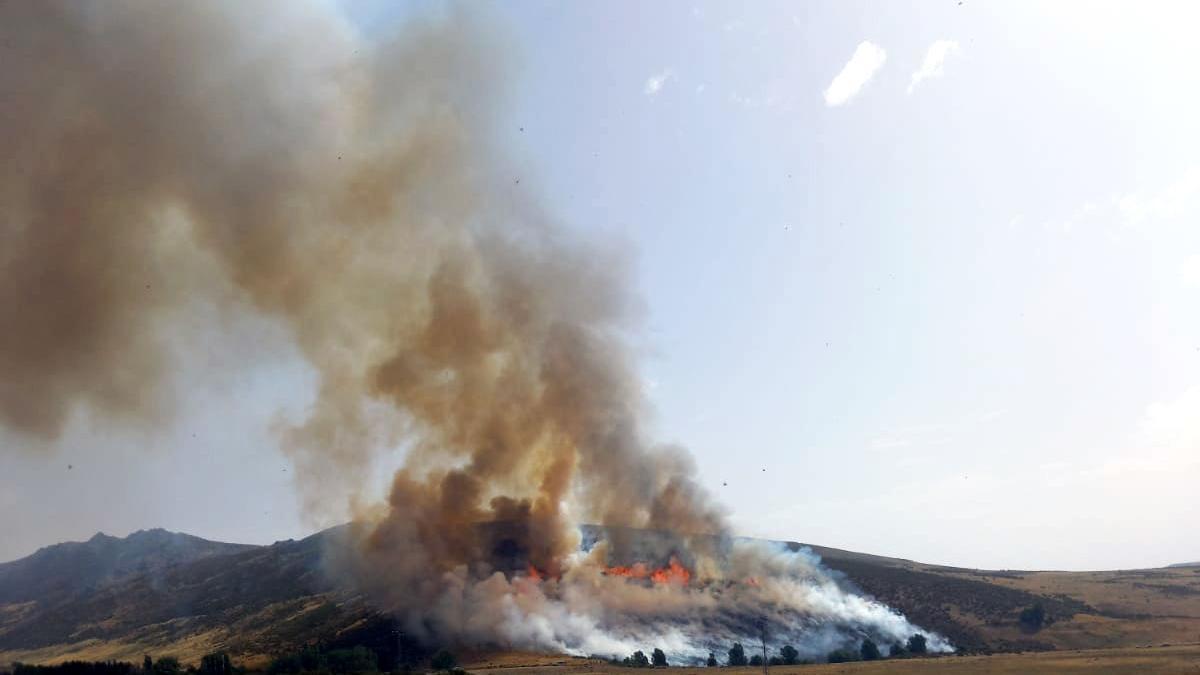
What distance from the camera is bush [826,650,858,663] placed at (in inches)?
3652

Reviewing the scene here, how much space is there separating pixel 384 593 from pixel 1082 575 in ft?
457

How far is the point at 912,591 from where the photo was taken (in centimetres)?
12825

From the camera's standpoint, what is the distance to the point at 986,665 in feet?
259

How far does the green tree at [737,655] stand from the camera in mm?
90062

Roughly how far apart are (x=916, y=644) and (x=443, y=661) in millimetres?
61054

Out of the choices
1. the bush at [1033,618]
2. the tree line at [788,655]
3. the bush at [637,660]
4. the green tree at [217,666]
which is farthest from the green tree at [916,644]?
the green tree at [217,666]

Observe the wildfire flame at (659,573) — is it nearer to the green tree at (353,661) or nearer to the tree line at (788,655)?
the tree line at (788,655)

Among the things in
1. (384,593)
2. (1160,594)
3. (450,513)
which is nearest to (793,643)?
(450,513)

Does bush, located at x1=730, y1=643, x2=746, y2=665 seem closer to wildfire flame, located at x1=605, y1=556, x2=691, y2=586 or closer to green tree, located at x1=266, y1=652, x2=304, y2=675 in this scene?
wildfire flame, located at x1=605, y1=556, x2=691, y2=586

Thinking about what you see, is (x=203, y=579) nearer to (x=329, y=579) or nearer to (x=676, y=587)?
(x=329, y=579)

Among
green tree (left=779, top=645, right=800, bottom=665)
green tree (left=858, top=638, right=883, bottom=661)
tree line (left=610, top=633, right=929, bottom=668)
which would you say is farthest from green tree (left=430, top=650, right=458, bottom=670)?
green tree (left=858, top=638, right=883, bottom=661)

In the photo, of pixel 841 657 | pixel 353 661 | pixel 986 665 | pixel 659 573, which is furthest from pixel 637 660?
pixel 986 665

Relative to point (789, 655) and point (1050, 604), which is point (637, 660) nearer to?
point (789, 655)

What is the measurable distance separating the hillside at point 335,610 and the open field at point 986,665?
1358 centimetres
